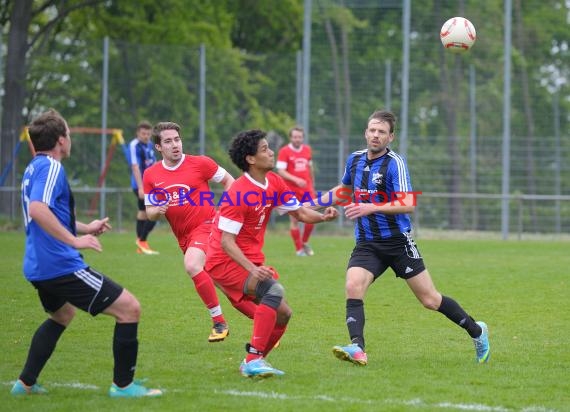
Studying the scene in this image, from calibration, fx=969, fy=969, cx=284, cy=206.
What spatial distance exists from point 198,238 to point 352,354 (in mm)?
2414

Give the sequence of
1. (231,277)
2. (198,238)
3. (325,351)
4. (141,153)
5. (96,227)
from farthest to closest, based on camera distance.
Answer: (141,153)
(198,238)
(325,351)
(231,277)
(96,227)

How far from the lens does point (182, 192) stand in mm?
9188

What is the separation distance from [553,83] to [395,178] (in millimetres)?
18005

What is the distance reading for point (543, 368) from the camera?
7.32m

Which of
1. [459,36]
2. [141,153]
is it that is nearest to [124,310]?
[459,36]

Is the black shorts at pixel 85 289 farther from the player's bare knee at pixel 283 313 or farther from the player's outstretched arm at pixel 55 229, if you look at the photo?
the player's bare knee at pixel 283 313

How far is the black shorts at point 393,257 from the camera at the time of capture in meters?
7.68

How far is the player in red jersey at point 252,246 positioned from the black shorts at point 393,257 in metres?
0.53

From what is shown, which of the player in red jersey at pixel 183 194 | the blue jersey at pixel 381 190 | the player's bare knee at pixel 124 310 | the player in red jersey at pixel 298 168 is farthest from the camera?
the player in red jersey at pixel 298 168

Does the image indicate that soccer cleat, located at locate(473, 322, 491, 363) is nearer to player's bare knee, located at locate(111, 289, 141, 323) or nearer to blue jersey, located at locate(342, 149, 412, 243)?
blue jersey, located at locate(342, 149, 412, 243)

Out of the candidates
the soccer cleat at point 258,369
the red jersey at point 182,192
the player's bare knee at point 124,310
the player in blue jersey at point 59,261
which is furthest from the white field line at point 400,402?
the red jersey at point 182,192

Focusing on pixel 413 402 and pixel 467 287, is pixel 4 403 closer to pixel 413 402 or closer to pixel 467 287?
pixel 413 402

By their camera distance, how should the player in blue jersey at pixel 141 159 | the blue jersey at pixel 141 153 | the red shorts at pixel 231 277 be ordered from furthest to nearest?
1. the blue jersey at pixel 141 153
2. the player in blue jersey at pixel 141 159
3. the red shorts at pixel 231 277

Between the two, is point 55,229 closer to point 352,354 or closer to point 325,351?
point 352,354
